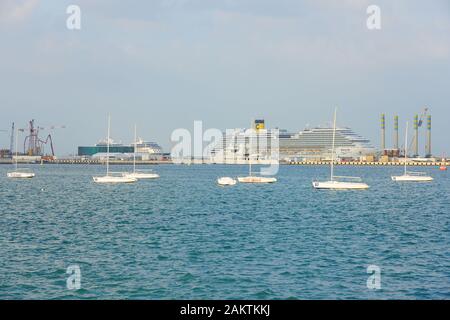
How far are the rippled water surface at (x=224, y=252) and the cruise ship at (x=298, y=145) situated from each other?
12240 cm

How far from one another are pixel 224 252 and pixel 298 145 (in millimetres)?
145216

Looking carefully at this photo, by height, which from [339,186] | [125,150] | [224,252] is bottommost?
[224,252]

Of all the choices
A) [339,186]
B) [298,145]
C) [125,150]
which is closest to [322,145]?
[298,145]

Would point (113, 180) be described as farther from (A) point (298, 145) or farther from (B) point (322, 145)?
(A) point (298, 145)

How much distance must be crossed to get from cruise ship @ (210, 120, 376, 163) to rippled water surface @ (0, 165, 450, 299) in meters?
122

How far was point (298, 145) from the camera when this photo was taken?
527 feet

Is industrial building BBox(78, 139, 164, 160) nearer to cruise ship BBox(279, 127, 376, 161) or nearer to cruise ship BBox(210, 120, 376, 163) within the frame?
cruise ship BBox(210, 120, 376, 163)

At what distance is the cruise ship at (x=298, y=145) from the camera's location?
153875 millimetres

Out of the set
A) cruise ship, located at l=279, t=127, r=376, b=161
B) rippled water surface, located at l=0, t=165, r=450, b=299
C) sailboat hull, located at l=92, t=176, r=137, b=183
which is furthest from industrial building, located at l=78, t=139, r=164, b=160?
rippled water surface, located at l=0, t=165, r=450, b=299

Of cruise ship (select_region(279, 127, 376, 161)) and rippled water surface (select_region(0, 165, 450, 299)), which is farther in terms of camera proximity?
cruise ship (select_region(279, 127, 376, 161))

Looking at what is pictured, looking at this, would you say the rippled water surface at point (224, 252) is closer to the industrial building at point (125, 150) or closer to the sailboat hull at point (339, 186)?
the sailboat hull at point (339, 186)

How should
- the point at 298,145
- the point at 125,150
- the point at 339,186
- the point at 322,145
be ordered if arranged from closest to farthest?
the point at 339,186 → the point at 322,145 → the point at 298,145 → the point at 125,150

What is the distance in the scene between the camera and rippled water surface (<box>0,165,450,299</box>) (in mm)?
12656
